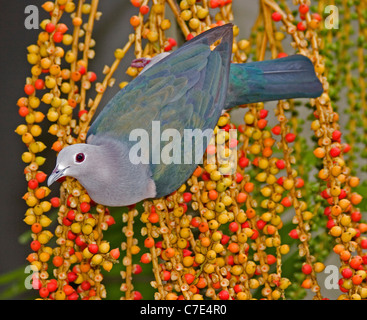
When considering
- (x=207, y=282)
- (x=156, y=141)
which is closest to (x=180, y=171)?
(x=156, y=141)

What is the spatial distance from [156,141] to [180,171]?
0.22 feet

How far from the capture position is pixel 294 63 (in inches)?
35.6

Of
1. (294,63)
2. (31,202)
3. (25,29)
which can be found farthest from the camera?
(25,29)

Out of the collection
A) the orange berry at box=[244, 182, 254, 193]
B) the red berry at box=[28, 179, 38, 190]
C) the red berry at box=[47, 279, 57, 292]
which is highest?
the red berry at box=[28, 179, 38, 190]

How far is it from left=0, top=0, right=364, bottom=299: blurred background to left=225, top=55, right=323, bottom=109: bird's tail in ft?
0.84

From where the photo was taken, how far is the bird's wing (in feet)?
2.67

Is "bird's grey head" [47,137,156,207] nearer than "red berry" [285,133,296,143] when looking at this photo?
Yes

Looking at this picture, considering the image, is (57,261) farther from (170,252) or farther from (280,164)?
(280,164)

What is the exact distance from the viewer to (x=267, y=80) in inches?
36.0

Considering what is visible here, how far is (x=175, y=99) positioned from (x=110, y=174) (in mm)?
175

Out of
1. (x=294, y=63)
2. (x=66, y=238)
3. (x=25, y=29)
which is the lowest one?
(x=66, y=238)

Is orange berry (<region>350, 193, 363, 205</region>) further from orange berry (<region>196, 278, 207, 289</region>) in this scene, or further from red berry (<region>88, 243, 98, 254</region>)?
red berry (<region>88, 243, 98, 254</region>)

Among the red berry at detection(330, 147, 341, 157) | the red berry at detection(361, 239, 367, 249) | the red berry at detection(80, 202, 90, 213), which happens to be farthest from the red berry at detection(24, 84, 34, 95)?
the red berry at detection(361, 239, 367, 249)

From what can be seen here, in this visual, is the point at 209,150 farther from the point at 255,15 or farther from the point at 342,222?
the point at 255,15
